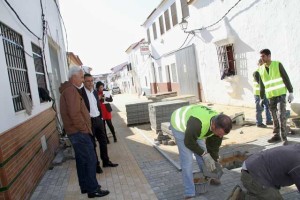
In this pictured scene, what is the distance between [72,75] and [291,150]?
340 cm

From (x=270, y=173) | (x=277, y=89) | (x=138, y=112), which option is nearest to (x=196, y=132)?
(x=270, y=173)

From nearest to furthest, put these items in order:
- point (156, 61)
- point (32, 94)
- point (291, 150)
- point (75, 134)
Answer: point (291, 150) < point (75, 134) < point (32, 94) < point (156, 61)

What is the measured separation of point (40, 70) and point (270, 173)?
23.5 ft

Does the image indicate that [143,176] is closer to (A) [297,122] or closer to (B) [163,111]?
(A) [297,122]

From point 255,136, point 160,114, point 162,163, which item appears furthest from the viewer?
point 160,114

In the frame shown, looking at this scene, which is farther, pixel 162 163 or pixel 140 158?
pixel 140 158

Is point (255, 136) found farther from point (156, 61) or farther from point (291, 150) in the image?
point (156, 61)


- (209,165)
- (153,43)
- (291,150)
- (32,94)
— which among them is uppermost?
(153,43)

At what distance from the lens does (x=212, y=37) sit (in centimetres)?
1315

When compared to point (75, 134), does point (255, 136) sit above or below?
below

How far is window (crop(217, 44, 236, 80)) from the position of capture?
1208 centimetres

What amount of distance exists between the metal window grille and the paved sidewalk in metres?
4.18

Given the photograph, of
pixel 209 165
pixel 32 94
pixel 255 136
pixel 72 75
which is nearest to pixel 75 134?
pixel 72 75

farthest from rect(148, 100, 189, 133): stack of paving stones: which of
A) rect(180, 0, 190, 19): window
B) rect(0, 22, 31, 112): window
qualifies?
rect(180, 0, 190, 19): window
